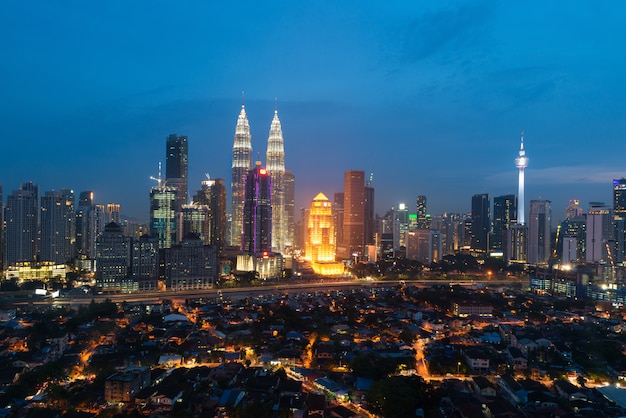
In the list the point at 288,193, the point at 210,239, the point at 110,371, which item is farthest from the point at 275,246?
the point at 110,371

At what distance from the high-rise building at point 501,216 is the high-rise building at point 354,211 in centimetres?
1029

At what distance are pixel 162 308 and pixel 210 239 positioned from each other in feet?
55.0

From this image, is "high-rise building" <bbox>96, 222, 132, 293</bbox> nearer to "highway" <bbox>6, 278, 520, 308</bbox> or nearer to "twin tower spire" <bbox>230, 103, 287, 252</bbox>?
"highway" <bbox>6, 278, 520, 308</bbox>

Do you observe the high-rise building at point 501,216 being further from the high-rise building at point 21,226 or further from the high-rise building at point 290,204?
the high-rise building at point 21,226

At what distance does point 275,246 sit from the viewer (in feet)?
118

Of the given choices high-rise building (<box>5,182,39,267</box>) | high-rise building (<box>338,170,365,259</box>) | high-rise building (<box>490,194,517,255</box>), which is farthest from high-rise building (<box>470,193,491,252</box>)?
high-rise building (<box>5,182,39,267</box>)

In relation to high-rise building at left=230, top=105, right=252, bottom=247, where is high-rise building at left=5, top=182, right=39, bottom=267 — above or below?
below

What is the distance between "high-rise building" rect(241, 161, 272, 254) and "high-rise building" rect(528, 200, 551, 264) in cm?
1685

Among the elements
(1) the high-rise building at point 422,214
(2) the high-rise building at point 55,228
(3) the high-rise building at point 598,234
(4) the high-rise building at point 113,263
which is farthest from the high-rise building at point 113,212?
(3) the high-rise building at point 598,234

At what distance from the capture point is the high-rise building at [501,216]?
38.0m

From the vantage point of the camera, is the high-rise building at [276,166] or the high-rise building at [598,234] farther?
the high-rise building at [276,166]

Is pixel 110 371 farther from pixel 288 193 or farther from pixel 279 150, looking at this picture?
pixel 288 193

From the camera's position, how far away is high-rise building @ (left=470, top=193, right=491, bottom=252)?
38.9 metres

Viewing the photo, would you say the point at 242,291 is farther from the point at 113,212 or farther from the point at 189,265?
the point at 113,212
